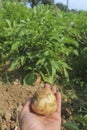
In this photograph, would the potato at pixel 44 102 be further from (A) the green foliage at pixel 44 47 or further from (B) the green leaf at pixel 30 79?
(B) the green leaf at pixel 30 79

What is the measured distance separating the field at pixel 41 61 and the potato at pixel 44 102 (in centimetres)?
158

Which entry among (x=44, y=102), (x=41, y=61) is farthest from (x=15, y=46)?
(x=44, y=102)

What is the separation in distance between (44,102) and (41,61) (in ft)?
6.79

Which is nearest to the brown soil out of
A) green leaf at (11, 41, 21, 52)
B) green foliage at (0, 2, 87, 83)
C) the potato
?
green foliage at (0, 2, 87, 83)

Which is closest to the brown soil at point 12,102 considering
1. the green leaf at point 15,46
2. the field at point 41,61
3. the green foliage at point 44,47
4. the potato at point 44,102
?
the field at point 41,61

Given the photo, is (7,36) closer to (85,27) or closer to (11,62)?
(11,62)

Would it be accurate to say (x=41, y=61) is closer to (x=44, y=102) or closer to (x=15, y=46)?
(x=15, y=46)

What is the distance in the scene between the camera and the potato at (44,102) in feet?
8.87

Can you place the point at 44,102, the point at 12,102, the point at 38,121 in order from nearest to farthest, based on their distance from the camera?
the point at 38,121 < the point at 44,102 < the point at 12,102

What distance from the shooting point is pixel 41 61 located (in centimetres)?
481

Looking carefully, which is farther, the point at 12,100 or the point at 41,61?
the point at 41,61

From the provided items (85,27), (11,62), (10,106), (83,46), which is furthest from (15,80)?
(85,27)

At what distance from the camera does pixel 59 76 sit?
203 inches

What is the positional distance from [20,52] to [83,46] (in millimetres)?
874
